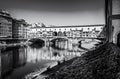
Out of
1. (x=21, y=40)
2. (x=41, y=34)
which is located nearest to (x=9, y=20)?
(x=21, y=40)

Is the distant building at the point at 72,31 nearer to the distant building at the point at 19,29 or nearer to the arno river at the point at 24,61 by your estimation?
the distant building at the point at 19,29

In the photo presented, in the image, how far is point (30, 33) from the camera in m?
15.5

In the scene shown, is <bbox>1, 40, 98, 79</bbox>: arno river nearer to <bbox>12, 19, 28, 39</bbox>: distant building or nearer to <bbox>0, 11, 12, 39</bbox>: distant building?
<bbox>0, 11, 12, 39</bbox>: distant building

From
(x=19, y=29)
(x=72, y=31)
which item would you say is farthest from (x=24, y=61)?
(x=19, y=29)

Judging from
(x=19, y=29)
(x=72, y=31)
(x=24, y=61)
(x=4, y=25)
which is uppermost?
(x=4, y=25)

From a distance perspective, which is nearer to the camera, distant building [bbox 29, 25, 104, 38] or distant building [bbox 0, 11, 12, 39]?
distant building [bbox 0, 11, 12, 39]

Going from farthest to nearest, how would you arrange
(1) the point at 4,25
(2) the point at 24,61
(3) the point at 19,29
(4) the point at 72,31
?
(3) the point at 19,29 < (4) the point at 72,31 < (1) the point at 4,25 < (2) the point at 24,61

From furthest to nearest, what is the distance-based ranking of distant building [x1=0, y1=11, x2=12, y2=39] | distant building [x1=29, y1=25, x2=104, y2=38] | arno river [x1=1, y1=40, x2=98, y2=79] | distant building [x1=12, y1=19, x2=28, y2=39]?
distant building [x1=12, y1=19, x2=28, y2=39] → distant building [x1=29, y1=25, x2=104, y2=38] → distant building [x1=0, y1=11, x2=12, y2=39] → arno river [x1=1, y1=40, x2=98, y2=79]

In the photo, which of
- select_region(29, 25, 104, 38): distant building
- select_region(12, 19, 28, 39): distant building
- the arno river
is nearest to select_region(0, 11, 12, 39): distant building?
select_region(12, 19, 28, 39): distant building

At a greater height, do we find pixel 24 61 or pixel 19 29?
pixel 19 29

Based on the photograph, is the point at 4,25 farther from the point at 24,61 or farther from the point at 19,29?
the point at 24,61

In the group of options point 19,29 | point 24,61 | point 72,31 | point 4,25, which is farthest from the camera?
point 19,29

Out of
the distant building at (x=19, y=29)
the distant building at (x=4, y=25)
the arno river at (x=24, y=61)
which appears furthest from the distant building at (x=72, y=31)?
the arno river at (x=24, y=61)

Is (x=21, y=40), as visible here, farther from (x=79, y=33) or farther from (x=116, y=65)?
(x=116, y=65)
